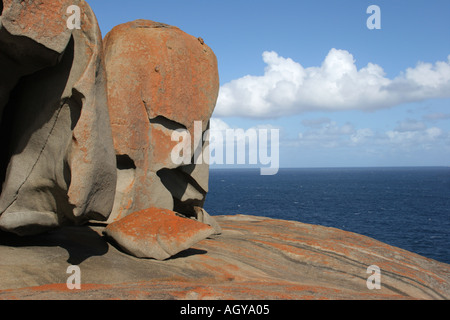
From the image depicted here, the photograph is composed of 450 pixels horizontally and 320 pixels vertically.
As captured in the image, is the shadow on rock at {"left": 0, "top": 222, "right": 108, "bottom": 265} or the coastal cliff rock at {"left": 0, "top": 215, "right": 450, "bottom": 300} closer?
the coastal cliff rock at {"left": 0, "top": 215, "right": 450, "bottom": 300}

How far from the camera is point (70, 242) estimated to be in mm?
9609

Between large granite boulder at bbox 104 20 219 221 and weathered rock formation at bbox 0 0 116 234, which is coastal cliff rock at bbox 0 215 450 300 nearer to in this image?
weathered rock formation at bbox 0 0 116 234

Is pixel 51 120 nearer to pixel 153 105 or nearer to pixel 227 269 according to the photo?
pixel 153 105

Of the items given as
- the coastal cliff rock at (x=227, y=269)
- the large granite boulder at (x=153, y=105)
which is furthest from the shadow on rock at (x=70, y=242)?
the large granite boulder at (x=153, y=105)

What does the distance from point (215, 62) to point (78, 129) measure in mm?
7644

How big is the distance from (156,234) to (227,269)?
172 centimetres

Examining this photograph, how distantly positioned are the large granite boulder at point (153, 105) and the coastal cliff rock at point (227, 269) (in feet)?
5.75

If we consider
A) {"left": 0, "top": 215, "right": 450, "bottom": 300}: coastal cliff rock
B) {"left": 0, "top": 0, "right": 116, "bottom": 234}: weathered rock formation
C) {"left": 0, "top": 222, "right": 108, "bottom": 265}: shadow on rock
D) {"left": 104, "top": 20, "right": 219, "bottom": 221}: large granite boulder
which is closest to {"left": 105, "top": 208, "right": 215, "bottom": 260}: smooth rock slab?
{"left": 0, "top": 215, "right": 450, "bottom": 300}: coastal cliff rock

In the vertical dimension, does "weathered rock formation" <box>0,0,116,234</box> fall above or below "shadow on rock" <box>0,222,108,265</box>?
above

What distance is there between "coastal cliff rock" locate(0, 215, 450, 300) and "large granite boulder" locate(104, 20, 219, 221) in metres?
1.75

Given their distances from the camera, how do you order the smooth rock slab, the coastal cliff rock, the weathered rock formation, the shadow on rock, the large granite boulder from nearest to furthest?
the coastal cliff rock
the weathered rock formation
the shadow on rock
the smooth rock slab
the large granite boulder

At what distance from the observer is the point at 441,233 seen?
42.6m

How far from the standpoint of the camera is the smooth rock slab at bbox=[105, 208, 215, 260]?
9445 mm

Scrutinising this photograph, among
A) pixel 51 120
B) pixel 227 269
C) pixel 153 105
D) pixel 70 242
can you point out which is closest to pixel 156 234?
pixel 227 269
